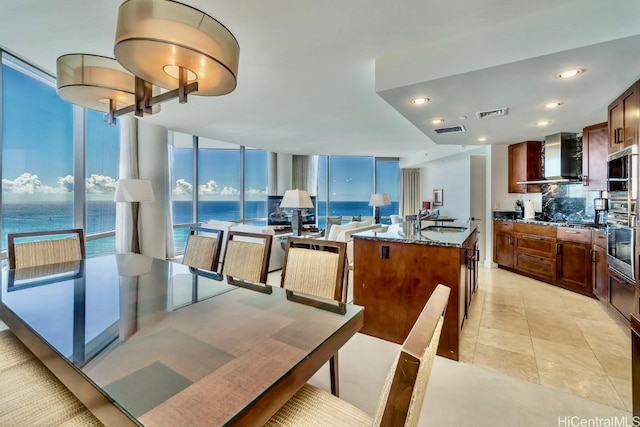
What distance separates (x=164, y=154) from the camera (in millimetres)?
4754

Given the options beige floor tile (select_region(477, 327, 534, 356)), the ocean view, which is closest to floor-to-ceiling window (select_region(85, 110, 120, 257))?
the ocean view

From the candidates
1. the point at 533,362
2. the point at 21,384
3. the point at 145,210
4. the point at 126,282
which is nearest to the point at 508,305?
the point at 533,362

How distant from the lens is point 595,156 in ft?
11.8

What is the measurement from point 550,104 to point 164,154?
5.26m

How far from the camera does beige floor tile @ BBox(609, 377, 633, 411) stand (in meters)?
1.73

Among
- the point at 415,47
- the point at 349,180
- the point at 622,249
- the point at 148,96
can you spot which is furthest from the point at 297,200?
the point at 349,180

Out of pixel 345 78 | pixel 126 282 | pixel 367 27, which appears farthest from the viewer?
pixel 345 78

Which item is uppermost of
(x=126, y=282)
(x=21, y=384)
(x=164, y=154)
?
(x=164, y=154)

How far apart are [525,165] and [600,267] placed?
202 cm

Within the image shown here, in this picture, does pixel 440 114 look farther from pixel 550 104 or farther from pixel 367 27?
pixel 367 27

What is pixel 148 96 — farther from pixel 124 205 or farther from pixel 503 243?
pixel 503 243

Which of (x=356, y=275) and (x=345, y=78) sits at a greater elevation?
(x=345, y=78)

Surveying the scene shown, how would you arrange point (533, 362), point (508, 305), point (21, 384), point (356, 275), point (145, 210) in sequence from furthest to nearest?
1. point (145, 210)
2. point (508, 305)
3. point (356, 275)
4. point (533, 362)
5. point (21, 384)

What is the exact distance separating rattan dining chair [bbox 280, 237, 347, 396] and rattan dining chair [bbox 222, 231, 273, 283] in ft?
0.58
